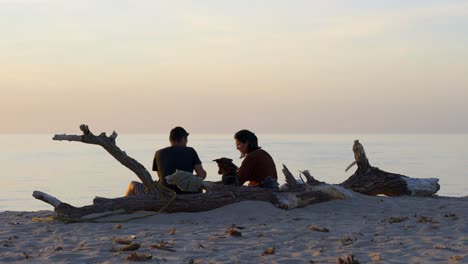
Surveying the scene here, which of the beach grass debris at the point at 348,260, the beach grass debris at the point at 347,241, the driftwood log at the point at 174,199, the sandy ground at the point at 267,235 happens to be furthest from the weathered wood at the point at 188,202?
the beach grass debris at the point at 348,260

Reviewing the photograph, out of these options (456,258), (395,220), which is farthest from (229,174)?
(456,258)

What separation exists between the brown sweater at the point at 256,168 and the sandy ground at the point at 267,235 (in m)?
0.72

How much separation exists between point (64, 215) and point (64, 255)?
3.28 meters

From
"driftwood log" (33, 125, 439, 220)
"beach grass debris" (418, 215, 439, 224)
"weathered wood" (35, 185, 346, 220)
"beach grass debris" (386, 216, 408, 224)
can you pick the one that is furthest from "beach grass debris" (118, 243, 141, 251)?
"beach grass debris" (418, 215, 439, 224)

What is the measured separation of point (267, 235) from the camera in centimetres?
951

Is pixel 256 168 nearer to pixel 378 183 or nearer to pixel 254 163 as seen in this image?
pixel 254 163

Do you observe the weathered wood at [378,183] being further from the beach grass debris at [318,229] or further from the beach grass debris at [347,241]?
the beach grass debris at [347,241]

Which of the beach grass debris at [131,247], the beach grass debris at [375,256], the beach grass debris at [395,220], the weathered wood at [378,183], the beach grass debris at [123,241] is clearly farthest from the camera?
the weathered wood at [378,183]

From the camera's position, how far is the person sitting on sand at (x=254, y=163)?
39.8 ft

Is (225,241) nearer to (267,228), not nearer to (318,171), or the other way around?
(267,228)

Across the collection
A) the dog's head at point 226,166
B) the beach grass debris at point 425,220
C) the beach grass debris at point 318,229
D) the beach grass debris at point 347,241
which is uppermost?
the dog's head at point 226,166

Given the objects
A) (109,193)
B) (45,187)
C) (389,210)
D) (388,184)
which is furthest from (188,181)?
(45,187)

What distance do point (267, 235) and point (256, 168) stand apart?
9.80 ft

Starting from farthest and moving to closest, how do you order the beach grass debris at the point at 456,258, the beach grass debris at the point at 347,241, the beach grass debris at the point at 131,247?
the beach grass debris at the point at 347,241, the beach grass debris at the point at 131,247, the beach grass debris at the point at 456,258
